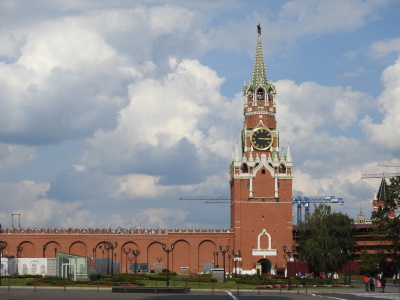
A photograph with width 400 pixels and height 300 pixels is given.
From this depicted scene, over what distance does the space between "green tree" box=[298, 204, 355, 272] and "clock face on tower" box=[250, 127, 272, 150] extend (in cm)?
1172

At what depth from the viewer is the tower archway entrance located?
98.7 m

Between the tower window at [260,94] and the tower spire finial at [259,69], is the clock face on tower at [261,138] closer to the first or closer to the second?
the tower window at [260,94]

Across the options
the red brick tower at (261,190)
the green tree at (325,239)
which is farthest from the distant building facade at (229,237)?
the green tree at (325,239)

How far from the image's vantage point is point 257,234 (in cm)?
9969

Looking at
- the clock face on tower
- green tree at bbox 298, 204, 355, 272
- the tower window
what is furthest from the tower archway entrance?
the tower window

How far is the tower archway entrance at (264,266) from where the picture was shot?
98688mm

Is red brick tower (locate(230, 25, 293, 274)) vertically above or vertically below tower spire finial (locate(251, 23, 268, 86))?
below

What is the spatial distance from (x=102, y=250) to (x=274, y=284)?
1508 inches

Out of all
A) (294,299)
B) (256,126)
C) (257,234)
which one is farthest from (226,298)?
(256,126)

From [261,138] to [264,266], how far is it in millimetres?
17841

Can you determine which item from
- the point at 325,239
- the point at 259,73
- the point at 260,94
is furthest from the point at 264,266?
the point at 259,73

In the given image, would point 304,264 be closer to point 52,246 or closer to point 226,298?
point 52,246

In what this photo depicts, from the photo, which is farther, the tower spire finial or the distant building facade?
the tower spire finial

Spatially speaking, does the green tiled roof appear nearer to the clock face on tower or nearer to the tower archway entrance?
the clock face on tower
